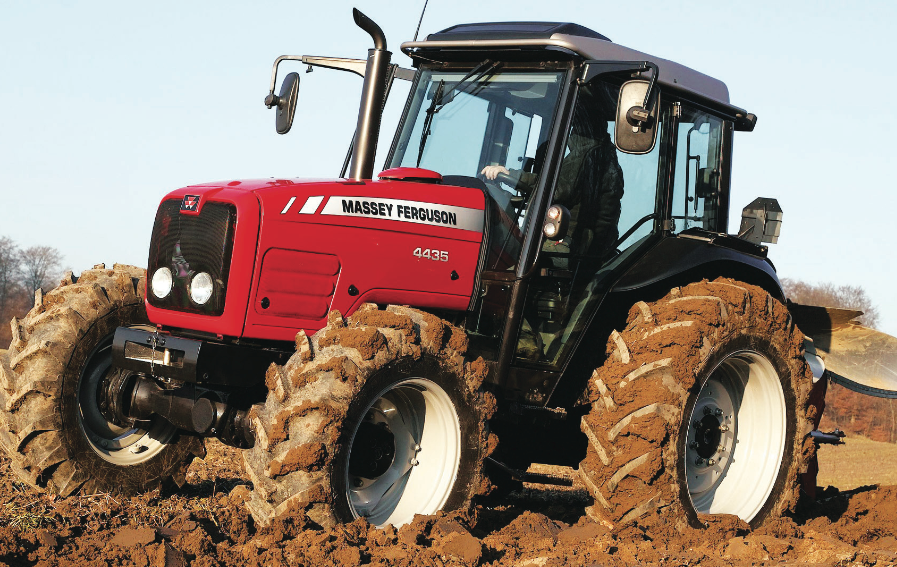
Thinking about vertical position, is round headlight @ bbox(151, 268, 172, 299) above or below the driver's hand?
below

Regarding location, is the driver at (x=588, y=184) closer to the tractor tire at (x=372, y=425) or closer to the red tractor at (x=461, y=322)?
the red tractor at (x=461, y=322)

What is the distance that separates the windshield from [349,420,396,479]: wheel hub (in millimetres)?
1235

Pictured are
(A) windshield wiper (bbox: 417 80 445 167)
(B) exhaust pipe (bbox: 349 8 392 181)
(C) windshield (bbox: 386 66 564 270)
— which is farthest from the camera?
(A) windshield wiper (bbox: 417 80 445 167)

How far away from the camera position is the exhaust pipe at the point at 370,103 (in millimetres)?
5234

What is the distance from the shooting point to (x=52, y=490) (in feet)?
18.8

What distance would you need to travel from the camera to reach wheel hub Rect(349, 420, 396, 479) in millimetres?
4879

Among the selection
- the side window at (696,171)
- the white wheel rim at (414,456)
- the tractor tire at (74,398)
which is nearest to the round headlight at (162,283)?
the tractor tire at (74,398)

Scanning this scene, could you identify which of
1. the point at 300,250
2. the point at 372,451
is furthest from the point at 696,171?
the point at 372,451

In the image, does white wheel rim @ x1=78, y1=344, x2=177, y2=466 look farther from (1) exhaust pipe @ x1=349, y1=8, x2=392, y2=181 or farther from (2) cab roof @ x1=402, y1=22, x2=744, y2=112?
(2) cab roof @ x1=402, y1=22, x2=744, y2=112

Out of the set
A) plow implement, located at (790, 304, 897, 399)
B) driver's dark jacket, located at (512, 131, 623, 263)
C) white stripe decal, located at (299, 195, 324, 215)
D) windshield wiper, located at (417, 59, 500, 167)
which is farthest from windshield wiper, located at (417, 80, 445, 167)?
plow implement, located at (790, 304, 897, 399)

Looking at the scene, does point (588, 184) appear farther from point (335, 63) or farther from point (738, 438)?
point (738, 438)

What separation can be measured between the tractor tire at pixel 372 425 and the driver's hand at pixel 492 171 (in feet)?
3.93

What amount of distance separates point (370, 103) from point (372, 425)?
5.65ft

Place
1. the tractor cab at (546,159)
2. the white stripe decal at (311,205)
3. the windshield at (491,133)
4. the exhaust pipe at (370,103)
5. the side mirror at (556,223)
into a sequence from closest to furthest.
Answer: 1. the white stripe decal at (311,205)
2. the exhaust pipe at (370,103)
3. the side mirror at (556,223)
4. the tractor cab at (546,159)
5. the windshield at (491,133)
